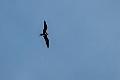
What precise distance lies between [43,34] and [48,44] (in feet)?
20.4

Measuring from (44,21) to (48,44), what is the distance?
13124mm

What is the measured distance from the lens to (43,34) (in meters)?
149

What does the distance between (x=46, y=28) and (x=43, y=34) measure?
360cm

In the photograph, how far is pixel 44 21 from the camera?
14550 cm

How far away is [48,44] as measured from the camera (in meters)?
152

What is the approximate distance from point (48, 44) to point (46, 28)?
901cm

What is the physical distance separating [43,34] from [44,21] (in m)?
7.32

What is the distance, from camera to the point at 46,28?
485 feet
